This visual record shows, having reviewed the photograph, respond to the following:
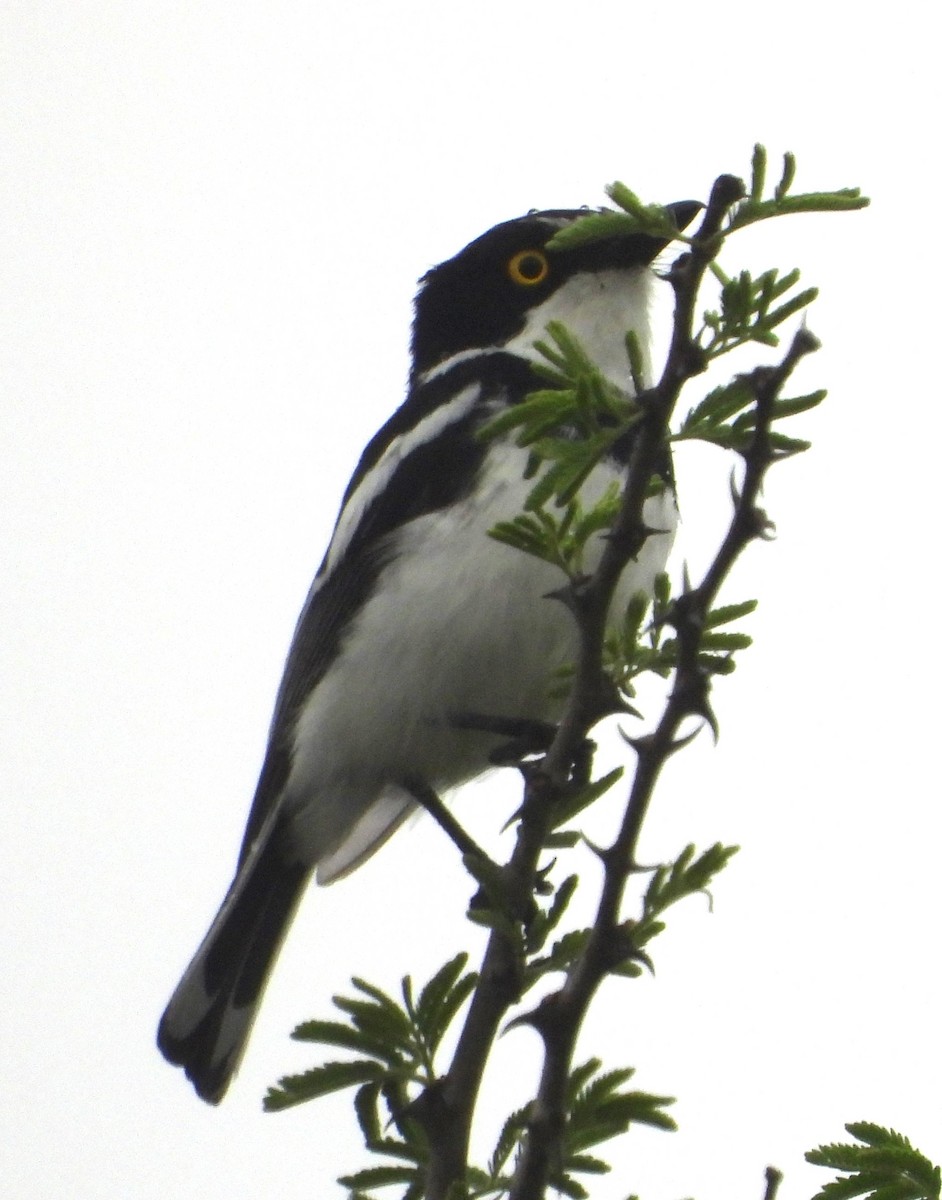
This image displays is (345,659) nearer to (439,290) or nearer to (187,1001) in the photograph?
(187,1001)

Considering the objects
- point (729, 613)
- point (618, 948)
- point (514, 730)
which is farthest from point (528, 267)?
point (618, 948)

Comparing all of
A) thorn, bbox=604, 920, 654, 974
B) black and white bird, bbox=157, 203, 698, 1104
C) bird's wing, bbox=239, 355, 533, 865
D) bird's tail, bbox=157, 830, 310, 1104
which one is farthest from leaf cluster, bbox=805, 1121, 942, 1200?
bird's tail, bbox=157, 830, 310, 1104

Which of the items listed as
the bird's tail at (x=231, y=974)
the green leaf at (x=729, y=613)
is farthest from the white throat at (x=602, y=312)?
the green leaf at (x=729, y=613)

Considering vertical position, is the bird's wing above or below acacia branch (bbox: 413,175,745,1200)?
above

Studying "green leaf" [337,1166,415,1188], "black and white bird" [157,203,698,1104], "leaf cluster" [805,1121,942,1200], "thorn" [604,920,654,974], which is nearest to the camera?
"leaf cluster" [805,1121,942,1200]

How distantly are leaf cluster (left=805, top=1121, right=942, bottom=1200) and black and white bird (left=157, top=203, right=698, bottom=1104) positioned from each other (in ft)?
8.43

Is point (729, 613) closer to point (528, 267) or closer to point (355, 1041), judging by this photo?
point (355, 1041)

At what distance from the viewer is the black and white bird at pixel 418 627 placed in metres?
4.53

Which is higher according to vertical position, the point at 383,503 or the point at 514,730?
the point at 383,503

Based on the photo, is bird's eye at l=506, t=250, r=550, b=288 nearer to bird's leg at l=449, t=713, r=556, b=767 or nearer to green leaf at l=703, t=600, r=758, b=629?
bird's leg at l=449, t=713, r=556, b=767

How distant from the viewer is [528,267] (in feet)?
18.2

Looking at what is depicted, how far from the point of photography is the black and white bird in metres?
4.53

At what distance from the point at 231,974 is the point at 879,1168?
11.2 feet

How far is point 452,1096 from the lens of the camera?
86.1 inches
